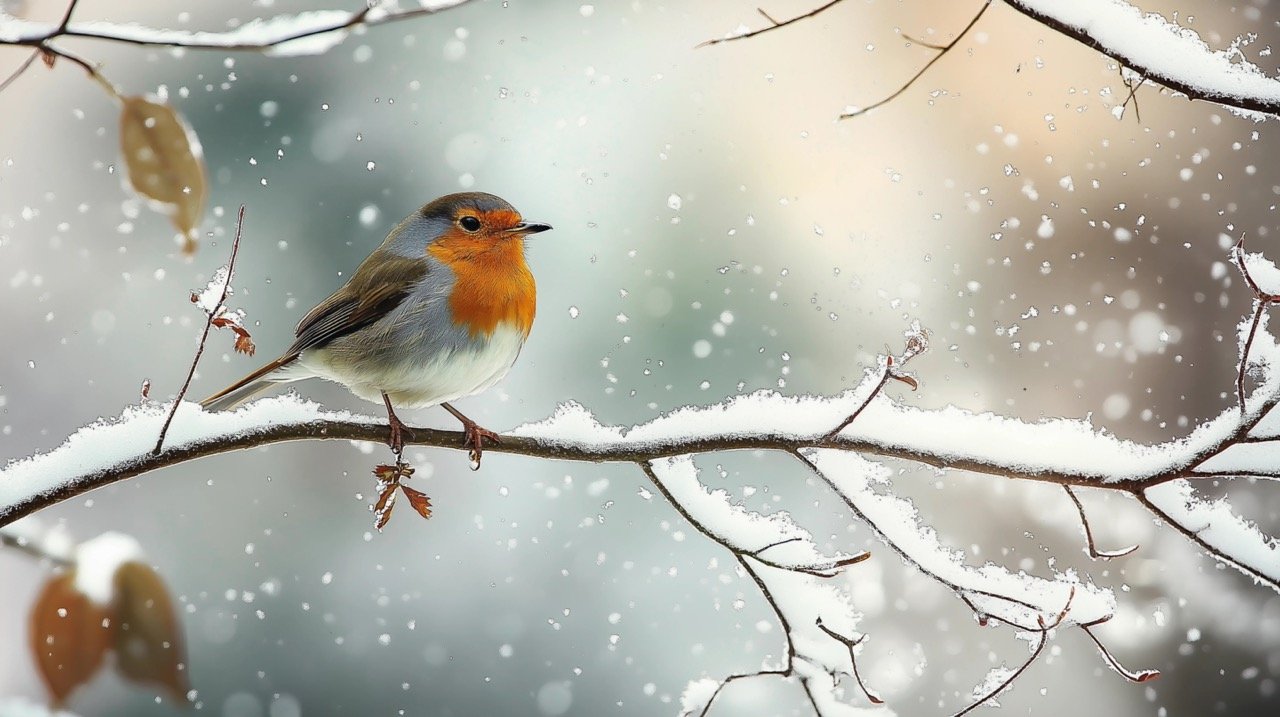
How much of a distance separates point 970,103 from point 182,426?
397 centimetres

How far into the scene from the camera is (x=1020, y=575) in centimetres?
135

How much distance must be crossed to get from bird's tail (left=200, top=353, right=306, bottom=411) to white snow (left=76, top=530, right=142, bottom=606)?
927mm

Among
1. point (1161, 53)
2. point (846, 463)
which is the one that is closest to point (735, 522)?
point (846, 463)

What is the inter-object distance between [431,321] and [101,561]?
1069 mm

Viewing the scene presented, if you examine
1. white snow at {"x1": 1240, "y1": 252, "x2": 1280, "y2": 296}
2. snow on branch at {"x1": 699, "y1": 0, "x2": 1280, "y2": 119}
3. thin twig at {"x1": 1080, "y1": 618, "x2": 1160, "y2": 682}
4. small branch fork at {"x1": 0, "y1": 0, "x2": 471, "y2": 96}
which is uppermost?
snow on branch at {"x1": 699, "y1": 0, "x2": 1280, "y2": 119}

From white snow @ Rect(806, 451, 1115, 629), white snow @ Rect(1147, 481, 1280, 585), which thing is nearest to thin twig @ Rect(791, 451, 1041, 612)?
white snow @ Rect(806, 451, 1115, 629)

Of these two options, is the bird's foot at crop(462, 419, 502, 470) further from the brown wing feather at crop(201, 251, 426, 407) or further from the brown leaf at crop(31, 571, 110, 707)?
the brown leaf at crop(31, 571, 110, 707)

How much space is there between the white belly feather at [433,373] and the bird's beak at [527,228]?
169 millimetres

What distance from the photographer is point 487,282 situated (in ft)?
5.86

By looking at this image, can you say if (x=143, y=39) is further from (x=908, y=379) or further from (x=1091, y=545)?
(x=1091, y=545)

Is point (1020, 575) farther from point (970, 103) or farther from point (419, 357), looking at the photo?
point (970, 103)

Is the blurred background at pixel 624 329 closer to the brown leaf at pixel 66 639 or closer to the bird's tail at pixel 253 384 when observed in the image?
the bird's tail at pixel 253 384

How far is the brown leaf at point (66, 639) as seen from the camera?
2.05 feet

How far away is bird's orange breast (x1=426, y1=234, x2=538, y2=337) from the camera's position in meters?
1.75
